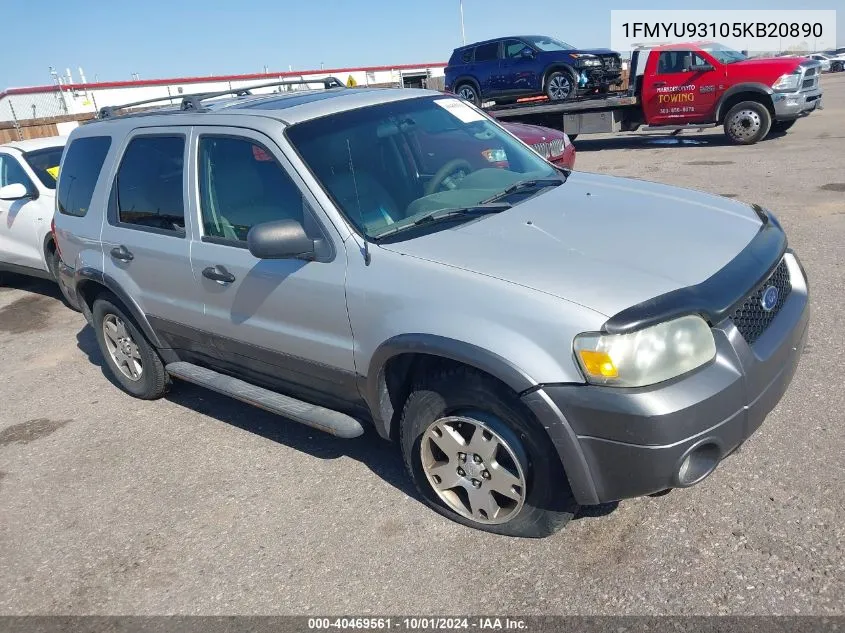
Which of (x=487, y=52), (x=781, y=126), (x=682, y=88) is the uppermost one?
(x=487, y=52)

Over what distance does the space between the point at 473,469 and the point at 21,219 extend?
668 cm

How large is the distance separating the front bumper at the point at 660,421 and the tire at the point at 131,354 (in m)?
3.07

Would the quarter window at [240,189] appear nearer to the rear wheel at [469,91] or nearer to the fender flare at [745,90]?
the fender flare at [745,90]

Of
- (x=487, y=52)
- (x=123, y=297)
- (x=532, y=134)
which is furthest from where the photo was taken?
(x=487, y=52)

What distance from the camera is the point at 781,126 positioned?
14859 mm

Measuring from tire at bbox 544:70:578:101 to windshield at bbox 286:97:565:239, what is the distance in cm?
1199

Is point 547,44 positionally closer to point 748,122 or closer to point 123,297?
point 748,122

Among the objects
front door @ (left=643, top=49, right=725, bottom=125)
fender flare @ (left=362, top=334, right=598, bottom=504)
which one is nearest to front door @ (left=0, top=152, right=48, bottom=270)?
fender flare @ (left=362, top=334, right=598, bottom=504)

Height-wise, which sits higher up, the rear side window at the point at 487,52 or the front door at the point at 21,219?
the rear side window at the point at 487,52

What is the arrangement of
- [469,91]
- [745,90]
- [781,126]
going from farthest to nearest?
[469,91] → [781,126] → [745,90]

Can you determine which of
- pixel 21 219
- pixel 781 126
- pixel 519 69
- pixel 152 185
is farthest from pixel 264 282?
pixel 781 126

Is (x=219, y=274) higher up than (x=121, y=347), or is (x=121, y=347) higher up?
(x=219, y=274)

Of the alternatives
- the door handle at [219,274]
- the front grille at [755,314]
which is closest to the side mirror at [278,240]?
the door handle at [219,274]

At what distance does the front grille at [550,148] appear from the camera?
850 centimetres
